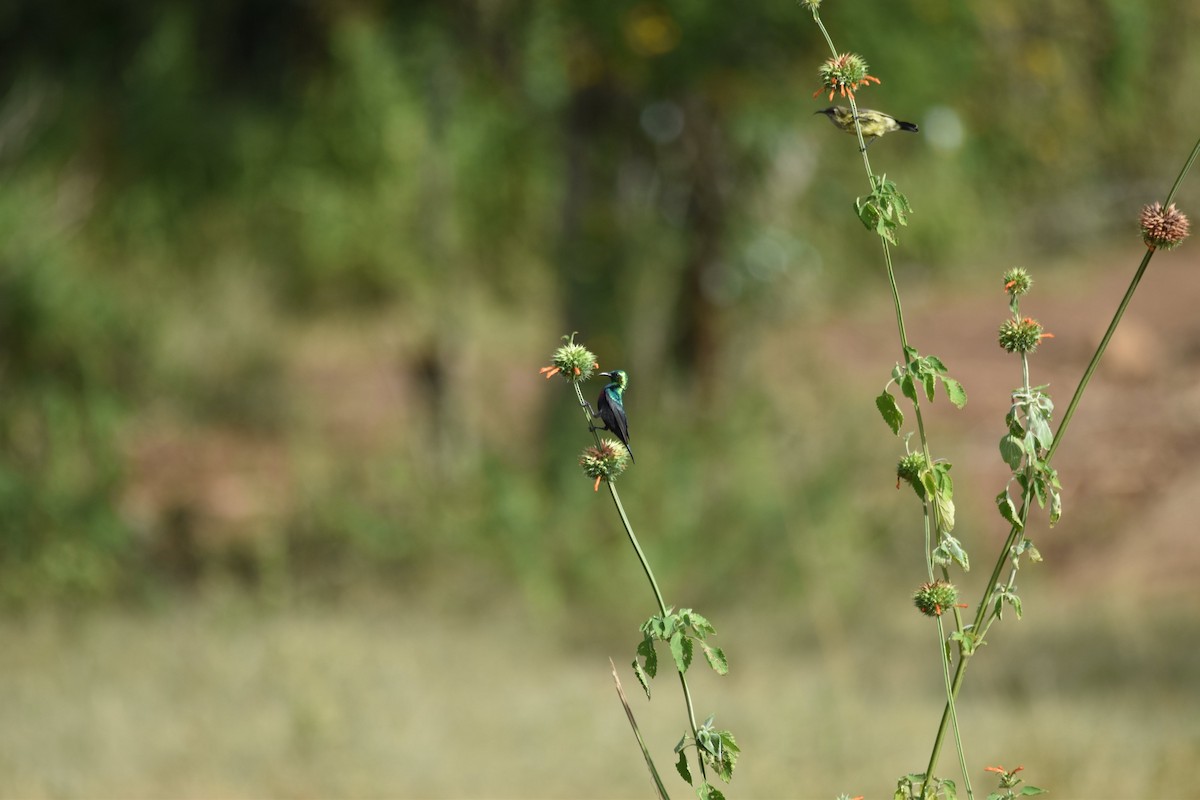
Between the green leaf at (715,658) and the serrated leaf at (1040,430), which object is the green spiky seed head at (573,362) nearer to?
the green leaf at (715,658)

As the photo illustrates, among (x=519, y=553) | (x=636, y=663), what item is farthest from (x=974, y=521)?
(x=636, y=663)

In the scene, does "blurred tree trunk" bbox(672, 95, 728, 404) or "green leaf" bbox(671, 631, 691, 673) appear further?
"blurred tree trunk" bbox(672, 95, 728, 404)

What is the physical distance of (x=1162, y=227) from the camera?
158 cm

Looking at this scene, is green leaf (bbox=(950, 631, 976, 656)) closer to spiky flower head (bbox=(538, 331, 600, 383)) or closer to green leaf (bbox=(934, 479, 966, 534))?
green leaf (bbox=(934, 479, 966, 534))

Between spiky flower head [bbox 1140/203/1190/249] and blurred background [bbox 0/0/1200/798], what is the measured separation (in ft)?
7.69

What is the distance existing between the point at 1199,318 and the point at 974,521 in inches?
166

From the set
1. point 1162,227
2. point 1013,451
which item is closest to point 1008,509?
point 1013,451

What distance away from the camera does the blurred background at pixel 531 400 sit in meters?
4.41

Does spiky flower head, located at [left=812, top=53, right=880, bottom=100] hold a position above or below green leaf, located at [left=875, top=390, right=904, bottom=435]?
above

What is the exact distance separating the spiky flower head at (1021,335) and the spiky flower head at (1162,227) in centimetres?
14

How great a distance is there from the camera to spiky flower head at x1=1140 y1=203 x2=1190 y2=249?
1.58 metres

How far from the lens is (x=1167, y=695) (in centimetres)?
493

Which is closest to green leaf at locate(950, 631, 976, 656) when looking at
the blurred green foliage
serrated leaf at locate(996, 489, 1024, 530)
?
serrated leaf at locate(996, 489, 1024, 530)

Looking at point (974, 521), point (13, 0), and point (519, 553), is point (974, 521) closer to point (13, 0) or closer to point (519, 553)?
point (519, 553)
